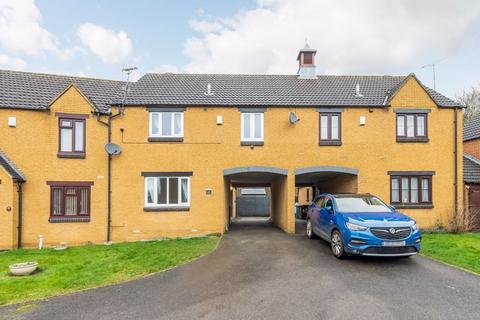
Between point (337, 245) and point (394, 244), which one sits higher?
point (394, 244)

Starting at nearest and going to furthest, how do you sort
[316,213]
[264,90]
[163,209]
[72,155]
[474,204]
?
[316,213] → [72,155] → [163,209] → [474,204] → [264,90]

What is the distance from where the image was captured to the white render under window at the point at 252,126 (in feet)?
47.2

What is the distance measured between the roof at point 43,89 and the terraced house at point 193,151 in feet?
0.29

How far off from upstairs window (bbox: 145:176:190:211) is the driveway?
16.3 feet

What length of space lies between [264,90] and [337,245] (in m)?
8.90

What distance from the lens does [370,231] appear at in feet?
27.6

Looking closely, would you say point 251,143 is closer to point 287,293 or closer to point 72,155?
point 72,155

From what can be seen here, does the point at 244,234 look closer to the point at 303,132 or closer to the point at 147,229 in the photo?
the point at 147,229

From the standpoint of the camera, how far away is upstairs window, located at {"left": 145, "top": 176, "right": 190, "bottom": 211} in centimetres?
1392

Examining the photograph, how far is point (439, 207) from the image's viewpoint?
14.4 meters

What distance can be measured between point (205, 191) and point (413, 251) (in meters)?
8.38

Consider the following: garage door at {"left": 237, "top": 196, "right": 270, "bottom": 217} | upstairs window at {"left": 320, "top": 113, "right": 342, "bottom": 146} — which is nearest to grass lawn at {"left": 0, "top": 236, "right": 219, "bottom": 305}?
upstairs window at {"left": 320, "top": 113, "right": 342, "bottom": 146}

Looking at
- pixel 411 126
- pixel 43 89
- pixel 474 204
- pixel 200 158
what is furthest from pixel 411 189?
pixel 43 89

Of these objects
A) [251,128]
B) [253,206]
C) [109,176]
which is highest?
[251,128]
